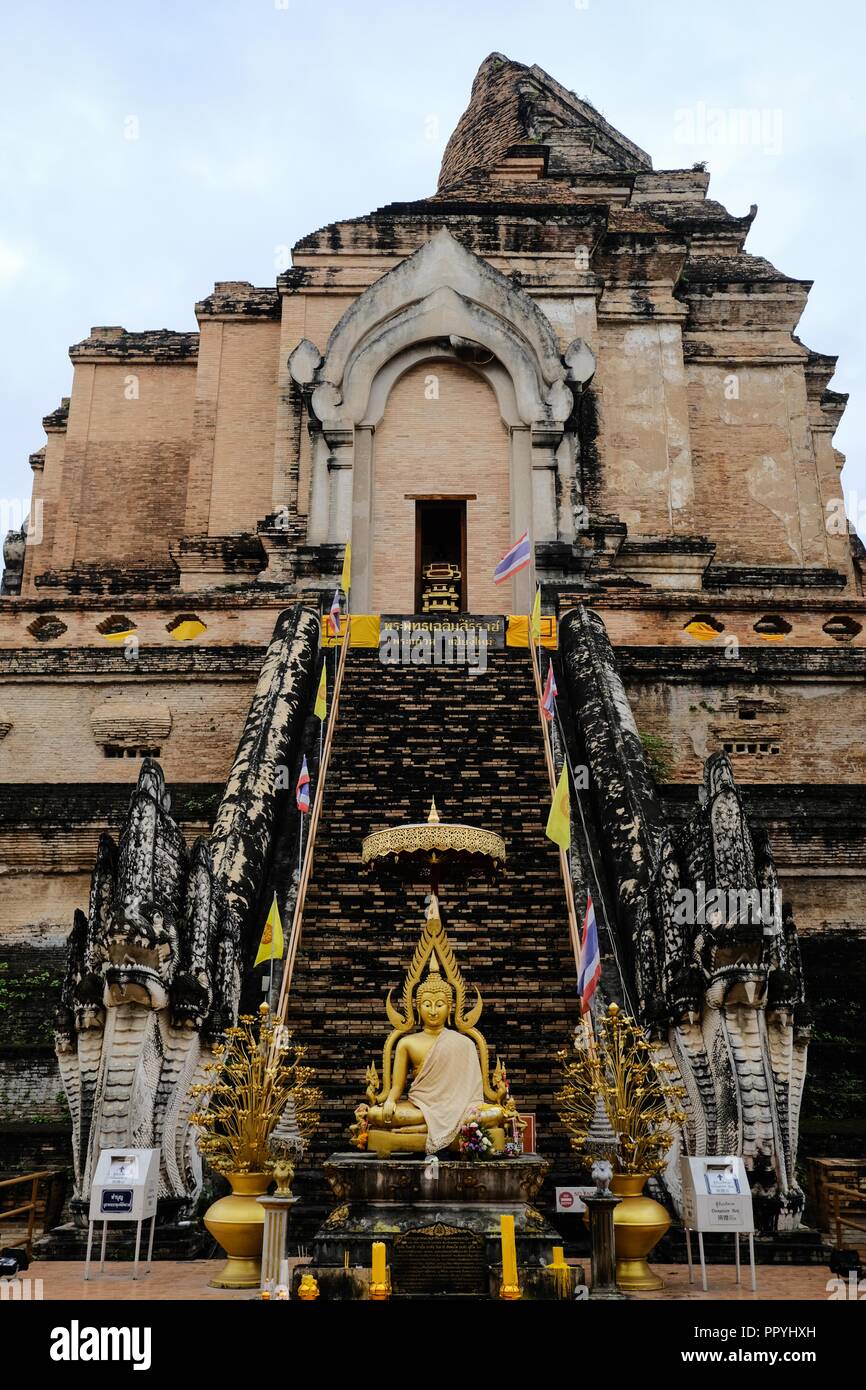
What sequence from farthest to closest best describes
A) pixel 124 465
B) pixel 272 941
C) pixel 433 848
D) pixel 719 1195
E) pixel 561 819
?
pixel 124 465 → pixel 561 819 → pixel 272 941 → pixel 433 848 → pixel 719 1195

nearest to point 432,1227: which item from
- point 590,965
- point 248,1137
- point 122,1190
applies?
point 248,1137

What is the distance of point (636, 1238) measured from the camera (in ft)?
24.7

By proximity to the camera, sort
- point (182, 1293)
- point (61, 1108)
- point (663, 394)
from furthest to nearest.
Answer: point (663, 394), point (61, 1108), point (182, 1293)

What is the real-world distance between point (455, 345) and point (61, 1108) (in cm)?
1292

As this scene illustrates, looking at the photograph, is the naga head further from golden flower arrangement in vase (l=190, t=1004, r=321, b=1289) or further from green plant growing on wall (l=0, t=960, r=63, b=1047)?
green plant growing on wall (l=0, t=960, r=63, b=1047)

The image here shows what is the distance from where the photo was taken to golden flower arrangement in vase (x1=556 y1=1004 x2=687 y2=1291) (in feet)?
24.7

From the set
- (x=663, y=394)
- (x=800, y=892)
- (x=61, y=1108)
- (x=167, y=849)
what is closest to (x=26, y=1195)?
(x=61, y=1108)

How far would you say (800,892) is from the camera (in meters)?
13.3

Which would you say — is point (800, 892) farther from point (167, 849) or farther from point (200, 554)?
point (200, 554)

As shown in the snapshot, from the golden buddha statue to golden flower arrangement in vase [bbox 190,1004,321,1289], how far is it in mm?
487

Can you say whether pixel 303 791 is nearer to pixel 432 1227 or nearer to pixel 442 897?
pixel 442 897

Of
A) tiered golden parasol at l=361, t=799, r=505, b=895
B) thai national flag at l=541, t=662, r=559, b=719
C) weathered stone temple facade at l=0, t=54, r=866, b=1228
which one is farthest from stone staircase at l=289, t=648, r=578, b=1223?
tiered golden parasol at l=361, t=799, r=505, b=895

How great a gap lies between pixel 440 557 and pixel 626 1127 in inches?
621

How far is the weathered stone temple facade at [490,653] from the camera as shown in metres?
9.49
